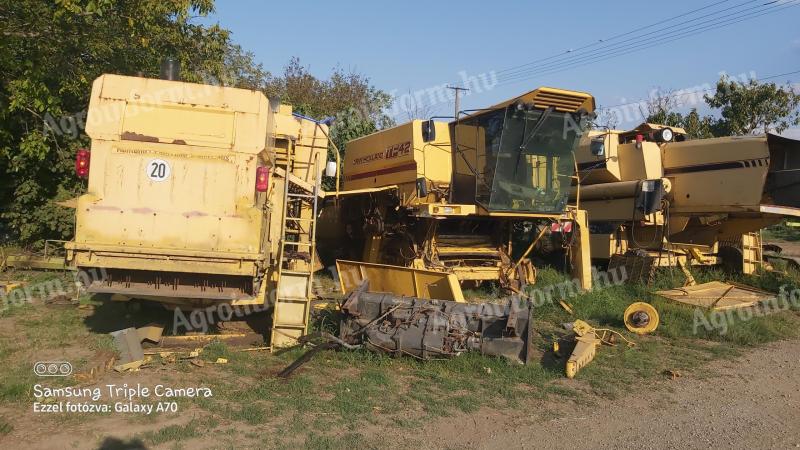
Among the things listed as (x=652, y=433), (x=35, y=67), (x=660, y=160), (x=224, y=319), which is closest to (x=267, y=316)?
(x=224, y=319)

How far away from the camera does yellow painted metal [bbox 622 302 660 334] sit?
799 centimetres

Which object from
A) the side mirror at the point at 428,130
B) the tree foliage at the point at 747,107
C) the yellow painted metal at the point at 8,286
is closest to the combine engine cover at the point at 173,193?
the side mirror at the point at 428,130

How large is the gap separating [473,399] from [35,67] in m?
8.75

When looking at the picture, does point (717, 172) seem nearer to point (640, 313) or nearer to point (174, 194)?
point (640, 313)

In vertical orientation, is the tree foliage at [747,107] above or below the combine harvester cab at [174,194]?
above

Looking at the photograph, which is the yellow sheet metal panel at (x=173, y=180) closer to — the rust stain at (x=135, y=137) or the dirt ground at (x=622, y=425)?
the rust stain at (x=135, y=137)

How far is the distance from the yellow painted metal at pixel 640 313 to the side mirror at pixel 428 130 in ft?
14.0

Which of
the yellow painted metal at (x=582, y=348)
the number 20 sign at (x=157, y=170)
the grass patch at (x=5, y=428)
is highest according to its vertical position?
the number 20 sign at (x=157, y=170)

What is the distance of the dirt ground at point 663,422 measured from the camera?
462cm

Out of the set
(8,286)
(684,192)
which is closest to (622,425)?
(684,192)

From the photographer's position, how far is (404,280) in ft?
28.6

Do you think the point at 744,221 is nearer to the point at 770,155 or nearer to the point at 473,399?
the point at 770,155

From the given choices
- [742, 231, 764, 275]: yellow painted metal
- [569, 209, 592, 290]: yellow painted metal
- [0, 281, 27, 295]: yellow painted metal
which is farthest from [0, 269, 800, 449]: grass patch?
[742, 231, 764, 275]: yellow painted metal

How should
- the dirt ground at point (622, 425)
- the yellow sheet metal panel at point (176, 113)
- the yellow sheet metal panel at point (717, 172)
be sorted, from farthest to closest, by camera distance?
the yellow sheet metal panel at point (717, 172) → the yellow sheet metal panel at point (176, 113) → the dirt ground at point (622, 425)
